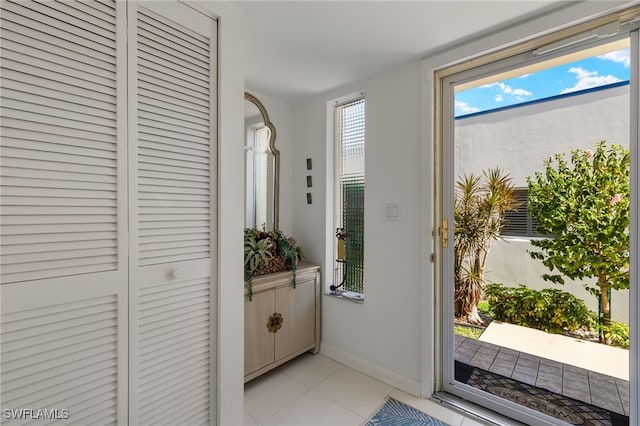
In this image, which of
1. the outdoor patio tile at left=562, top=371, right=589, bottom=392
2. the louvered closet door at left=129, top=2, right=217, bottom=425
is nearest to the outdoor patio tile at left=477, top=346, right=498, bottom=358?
the outdoor patio tile at left=562, top=371, right=589, bottom=392

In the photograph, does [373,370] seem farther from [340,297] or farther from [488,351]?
[488,351]

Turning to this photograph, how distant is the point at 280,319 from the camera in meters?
2.27

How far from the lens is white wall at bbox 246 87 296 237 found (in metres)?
2.70

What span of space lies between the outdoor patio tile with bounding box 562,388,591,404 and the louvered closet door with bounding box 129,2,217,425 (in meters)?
1.92

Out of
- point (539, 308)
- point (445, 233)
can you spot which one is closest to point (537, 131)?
point (445, 233)

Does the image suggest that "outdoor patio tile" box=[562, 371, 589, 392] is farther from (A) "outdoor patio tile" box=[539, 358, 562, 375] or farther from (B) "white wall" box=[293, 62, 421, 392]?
(B) "white wall" box=[293, 62, 421, 392]

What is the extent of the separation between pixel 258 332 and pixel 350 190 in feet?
4.35

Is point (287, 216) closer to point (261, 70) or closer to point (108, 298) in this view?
point (261, 70)

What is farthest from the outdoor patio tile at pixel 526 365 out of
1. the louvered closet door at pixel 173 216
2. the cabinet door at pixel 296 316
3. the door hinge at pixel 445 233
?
the louvered closet door at pixel 173 216

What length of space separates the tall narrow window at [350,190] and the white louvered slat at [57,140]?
172 cm

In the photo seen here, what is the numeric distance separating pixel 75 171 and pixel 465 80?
211cm

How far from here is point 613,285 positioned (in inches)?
58.4

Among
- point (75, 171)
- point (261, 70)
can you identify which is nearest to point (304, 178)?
point (261, 70)

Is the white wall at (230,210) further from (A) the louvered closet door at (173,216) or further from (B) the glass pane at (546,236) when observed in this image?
(B) the glass pane at (546,236)
